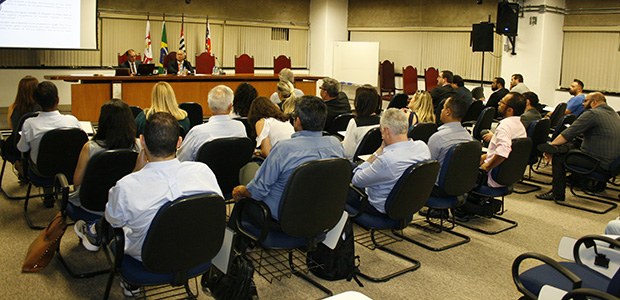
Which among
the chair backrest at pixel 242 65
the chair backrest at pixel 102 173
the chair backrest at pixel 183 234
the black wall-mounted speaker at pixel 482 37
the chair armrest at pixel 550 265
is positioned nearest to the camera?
the chair armrest at pixel 550 265

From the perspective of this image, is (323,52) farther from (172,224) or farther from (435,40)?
(172,224)

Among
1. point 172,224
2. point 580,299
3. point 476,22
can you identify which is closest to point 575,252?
point 580,299

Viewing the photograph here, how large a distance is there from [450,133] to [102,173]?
8.81ft

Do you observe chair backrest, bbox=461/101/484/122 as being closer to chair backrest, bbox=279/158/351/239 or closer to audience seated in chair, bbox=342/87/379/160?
audience seated in chair, bbox=342/87/379/160

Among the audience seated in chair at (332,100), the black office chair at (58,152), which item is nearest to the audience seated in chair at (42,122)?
the black office chair at (58,152)

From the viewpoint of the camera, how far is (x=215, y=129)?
4461 millimetres

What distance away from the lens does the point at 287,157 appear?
11.1 feet

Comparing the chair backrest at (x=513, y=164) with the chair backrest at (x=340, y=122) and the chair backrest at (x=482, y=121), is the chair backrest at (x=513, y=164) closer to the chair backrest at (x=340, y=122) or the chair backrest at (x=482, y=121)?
the chair backrest at (x=340, y=122)

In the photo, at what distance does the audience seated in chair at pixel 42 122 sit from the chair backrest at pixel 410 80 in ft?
32.8

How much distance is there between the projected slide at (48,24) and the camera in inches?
409

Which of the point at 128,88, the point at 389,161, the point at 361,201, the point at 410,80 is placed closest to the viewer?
the point at 389,161

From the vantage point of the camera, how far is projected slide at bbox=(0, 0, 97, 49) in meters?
10.4

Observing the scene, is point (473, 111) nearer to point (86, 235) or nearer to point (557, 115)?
point (557, 115)

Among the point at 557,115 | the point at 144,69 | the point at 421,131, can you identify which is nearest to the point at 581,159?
A: the point at 421,131
